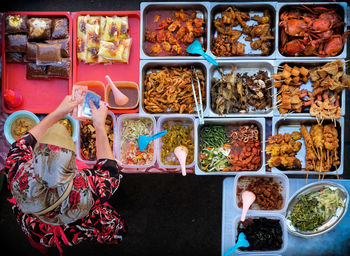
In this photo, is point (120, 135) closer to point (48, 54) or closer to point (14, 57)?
point (48, 54)

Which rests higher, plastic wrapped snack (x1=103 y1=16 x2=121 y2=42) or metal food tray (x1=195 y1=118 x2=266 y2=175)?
plastic wrapped snack (x1=103 y1=16 x2=121 y2=42)

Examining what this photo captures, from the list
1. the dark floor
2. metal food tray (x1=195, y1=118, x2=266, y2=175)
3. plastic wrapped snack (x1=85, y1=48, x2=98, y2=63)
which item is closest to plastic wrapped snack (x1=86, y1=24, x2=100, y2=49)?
plastic wrapped snack (x1=85, y1=48, x2=98, y2=63)

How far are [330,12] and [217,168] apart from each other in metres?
1.79

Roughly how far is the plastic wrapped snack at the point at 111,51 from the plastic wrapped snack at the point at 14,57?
812mm

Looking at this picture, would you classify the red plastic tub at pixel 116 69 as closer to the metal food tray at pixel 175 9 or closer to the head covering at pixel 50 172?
the metal food tray at pixel 175 9

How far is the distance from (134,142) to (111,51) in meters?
0.89

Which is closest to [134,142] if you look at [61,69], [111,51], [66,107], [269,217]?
[66,107]

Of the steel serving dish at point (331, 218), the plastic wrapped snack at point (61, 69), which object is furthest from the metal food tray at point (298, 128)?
the plastic wrapped snack at point (61, 69)

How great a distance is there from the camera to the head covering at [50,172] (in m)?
1.69

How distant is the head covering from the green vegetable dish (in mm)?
2161

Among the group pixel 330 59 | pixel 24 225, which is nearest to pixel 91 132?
pixel 24 225

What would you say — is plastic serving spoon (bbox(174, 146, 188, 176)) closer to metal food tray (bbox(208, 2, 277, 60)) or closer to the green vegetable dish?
metal food tray (bbox(208, 2, 277, 60))

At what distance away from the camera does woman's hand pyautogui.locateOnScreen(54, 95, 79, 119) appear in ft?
7.97

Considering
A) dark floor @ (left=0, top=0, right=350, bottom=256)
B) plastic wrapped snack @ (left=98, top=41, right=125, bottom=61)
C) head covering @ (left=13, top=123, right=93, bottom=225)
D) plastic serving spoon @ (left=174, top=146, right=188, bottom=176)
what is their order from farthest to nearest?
dark floor @ (left=0, top=0, right=350, bottom=256), plastic wrapped snack @ (left=98, top=41, right=125, bottom=61), plastic serving spoon @ (left=174, top=146, right=188, bottom=176), head covering @ (left=13, top=123, right=93, bottom=225)
